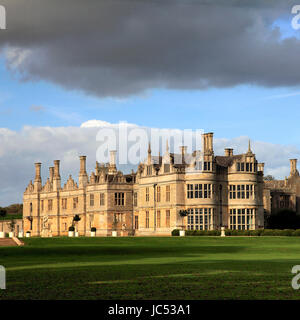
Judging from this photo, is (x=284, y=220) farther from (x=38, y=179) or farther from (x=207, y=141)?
(x=38, y=179)

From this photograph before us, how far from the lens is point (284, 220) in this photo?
285 feet

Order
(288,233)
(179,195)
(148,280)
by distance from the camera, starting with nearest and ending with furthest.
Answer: (148,280), (288,233), (179,195)

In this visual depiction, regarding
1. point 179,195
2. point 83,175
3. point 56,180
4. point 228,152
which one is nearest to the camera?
point 179,195

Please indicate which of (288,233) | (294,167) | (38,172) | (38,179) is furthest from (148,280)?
(294,167)

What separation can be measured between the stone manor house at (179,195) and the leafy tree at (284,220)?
6.40 metres

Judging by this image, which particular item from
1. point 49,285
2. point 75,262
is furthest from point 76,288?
point 75,262

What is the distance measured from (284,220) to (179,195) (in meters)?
17.6

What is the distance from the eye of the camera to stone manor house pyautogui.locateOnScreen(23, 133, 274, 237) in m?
76.5

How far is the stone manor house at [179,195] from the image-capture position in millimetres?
76500

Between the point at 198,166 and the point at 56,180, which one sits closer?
the point at 198,166

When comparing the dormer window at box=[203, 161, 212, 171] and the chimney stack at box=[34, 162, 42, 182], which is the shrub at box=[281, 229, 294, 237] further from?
the chimney stack at box=[34, 162, 42, 182]

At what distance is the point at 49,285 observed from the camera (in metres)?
18.8

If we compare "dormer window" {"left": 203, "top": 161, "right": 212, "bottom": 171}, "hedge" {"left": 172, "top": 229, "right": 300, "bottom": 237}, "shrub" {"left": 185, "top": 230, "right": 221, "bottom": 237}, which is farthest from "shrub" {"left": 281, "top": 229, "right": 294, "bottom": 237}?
"dormer window" {"left": 203, "top": 161, "right": 212, "bottom": 171}
